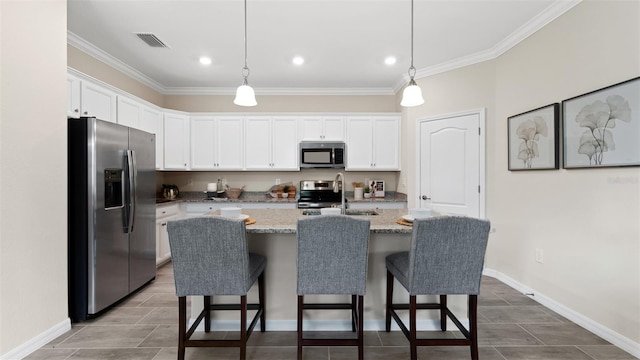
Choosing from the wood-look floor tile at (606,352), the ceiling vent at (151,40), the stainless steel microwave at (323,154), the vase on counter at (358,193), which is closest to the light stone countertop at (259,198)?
the vase on counter at (358,193)

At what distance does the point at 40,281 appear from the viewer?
6.86 ft

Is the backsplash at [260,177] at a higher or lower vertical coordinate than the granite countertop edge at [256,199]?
higher

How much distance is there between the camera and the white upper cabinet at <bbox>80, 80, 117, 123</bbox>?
2.79 m

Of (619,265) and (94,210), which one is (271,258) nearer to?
(94,210)

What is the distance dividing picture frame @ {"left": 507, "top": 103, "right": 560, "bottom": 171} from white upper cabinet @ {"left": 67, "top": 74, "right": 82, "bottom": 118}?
428 centimetres

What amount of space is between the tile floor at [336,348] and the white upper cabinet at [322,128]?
117 inches

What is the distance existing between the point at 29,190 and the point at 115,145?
774 millimetres

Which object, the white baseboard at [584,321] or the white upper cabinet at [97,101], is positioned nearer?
the white baseboard at [584,321]

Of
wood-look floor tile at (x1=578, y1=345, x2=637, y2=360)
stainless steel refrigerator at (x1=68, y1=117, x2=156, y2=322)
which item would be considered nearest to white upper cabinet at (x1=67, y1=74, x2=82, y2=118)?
stainless steel refrigerator at (x1=68, y1=117, x2=156, y2=322)

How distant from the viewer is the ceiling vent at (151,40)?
10.1 feet

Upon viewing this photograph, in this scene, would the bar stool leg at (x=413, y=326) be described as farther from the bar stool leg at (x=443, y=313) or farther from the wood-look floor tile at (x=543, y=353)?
the wood-look floor tile at (x=543, y=353)

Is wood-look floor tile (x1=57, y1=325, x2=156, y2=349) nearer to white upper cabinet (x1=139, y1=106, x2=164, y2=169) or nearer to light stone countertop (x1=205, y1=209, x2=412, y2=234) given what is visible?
light stone countertop (x1=205, y1=209, x2=412, y2=234)

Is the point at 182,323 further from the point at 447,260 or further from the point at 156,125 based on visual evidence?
the point at 156,125

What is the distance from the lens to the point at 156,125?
4.17 metres
